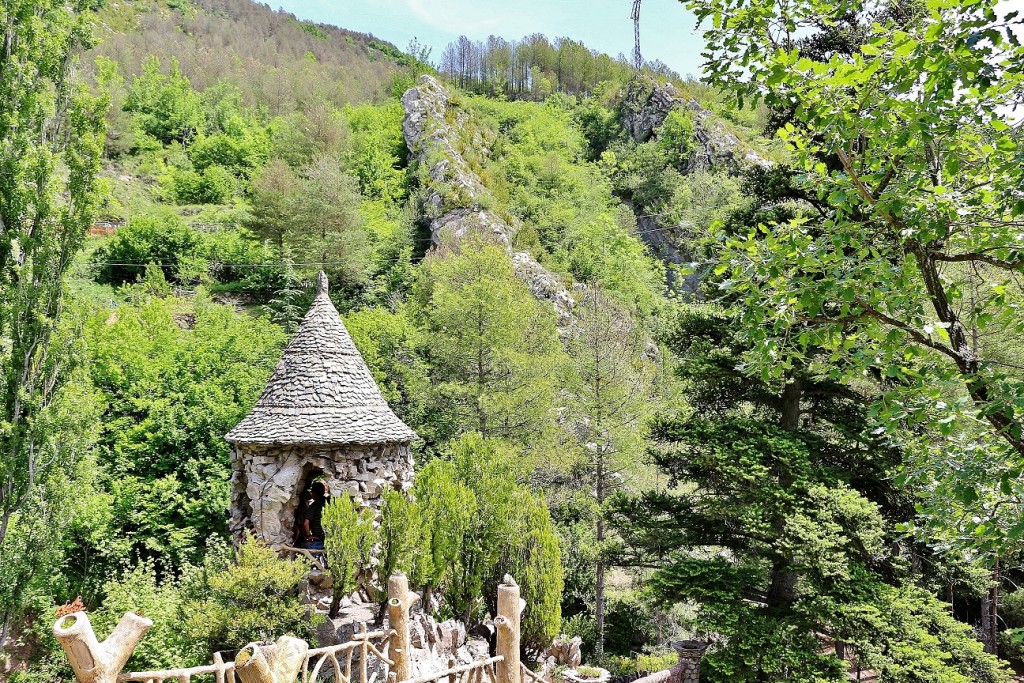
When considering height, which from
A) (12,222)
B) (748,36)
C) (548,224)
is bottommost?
(12,222)

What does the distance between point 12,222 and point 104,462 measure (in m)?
6.89

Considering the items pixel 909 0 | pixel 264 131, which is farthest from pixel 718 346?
pixel 264 131

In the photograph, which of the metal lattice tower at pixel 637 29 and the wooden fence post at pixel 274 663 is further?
the metal lattice tower at pixel 637 29

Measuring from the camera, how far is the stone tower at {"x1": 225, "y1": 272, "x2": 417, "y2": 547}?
28.5 feet

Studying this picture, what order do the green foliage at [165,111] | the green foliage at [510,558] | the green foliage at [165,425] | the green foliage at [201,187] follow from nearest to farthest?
the green foliage at [510,558] → the green foliage at [165,425] → the green foliage at [201,187] → the green foliage at [165,111]

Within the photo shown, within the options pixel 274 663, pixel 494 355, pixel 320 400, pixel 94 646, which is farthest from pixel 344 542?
pixel 494 355

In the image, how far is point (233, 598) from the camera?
769cm

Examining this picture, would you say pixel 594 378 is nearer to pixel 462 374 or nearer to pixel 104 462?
pixel 462 374

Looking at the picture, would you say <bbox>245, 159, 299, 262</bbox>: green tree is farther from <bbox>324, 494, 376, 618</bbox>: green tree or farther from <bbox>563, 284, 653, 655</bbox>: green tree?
<bbox>324, 494, 376, 618</bbox>: green tree

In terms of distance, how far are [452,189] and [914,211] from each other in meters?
22.5

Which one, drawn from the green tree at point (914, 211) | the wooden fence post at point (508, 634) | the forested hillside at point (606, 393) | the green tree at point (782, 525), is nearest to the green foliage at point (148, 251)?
the forested hillside at point (606, 393)

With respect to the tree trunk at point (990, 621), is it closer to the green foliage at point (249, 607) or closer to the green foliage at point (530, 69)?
the green foliage at point (249, 607)

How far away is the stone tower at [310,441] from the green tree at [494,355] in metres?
5.61

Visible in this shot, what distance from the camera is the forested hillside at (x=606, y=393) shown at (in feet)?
11.8
